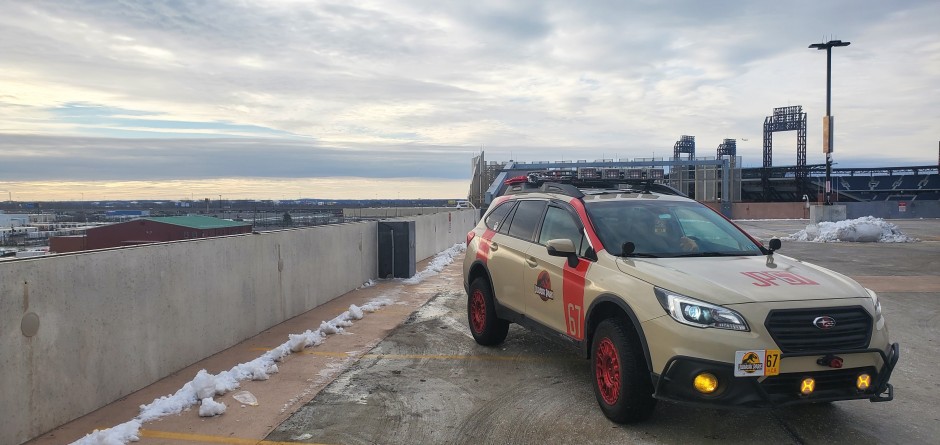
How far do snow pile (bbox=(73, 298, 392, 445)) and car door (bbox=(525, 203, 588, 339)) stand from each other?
2656mm

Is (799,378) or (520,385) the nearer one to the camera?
(799,378)

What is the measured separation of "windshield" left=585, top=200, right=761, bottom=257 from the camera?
17.8ft

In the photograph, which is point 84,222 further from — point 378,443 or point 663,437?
point 663,437

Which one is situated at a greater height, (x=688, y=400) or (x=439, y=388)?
(x=688, y=400)

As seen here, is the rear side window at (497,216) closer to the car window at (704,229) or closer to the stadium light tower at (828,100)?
the car window at (704,229)

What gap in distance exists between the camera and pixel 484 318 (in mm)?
7363

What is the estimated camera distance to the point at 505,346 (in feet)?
24.6

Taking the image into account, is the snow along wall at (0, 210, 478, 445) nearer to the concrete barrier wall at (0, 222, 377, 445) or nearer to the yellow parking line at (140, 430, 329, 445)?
the concrete barrier wall at (0, 222, 377, 445)

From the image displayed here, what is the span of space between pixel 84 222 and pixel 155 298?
4.97 feet

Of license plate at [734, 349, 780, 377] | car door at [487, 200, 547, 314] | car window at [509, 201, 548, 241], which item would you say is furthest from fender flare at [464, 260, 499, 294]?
license plate at [734, 349, 780, 377]

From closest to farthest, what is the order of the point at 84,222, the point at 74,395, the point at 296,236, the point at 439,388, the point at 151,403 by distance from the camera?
the point at 74,395 < the point at 151,403 < the point at 439,388 < the point at 84,222 < the point at 296,236

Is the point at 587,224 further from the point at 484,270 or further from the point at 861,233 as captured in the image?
the point at 861,233

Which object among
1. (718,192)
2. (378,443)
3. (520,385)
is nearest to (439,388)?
(520,385)

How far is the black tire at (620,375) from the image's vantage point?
4.61 metres
